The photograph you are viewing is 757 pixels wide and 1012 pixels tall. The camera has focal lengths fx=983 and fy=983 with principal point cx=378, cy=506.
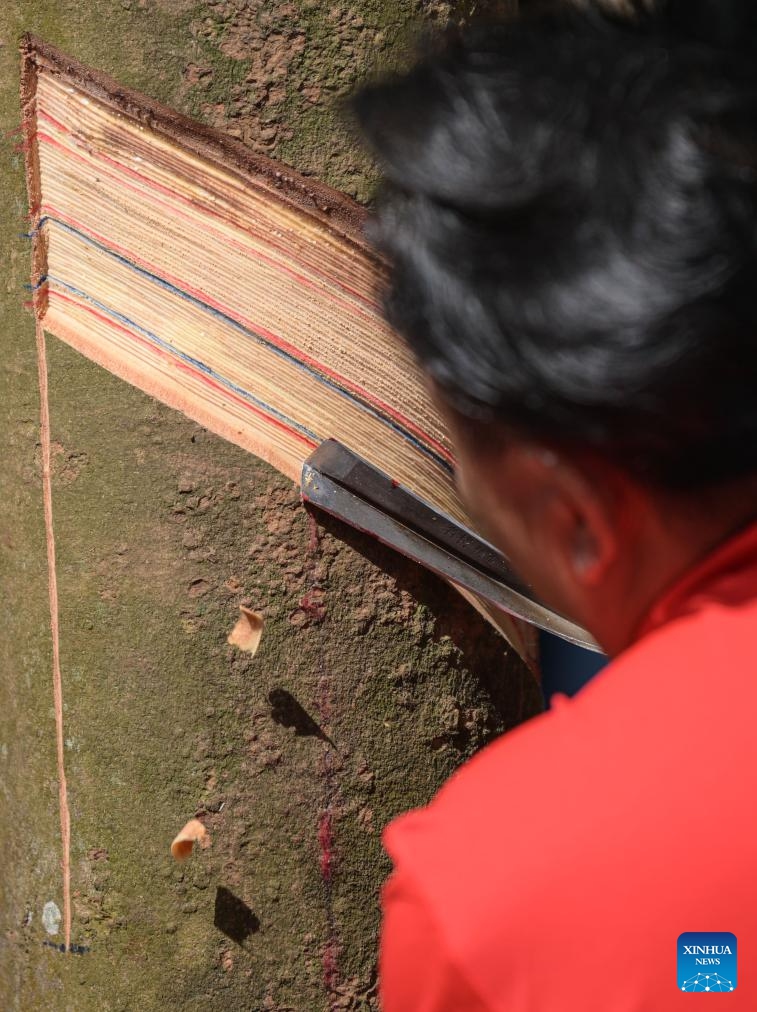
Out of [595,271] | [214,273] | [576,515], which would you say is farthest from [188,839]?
[595,271]

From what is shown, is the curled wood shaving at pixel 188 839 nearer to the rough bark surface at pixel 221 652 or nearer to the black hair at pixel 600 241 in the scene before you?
the rough bark surface at pixel 221 652

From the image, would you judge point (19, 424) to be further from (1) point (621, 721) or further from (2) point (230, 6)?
(1) point (621, 721)

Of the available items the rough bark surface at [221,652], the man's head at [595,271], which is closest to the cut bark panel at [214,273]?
the rough bark surface at [221,652]

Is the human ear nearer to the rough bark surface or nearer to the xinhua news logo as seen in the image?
the xinhua news logo

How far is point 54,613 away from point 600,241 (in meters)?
1.21

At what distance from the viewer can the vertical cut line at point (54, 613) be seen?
1.56 metres

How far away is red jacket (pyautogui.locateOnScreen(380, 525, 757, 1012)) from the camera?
1.87 ft

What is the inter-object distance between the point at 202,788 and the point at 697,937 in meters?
1.05

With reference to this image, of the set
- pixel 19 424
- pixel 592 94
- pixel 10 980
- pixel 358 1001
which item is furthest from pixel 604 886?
pixel 10 980

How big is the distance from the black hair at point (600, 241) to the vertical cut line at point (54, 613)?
1.01 metres

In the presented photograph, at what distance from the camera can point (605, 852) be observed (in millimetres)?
572

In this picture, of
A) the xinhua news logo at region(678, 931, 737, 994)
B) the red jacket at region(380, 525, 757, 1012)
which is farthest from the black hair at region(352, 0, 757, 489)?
the xinhua news logo at region(678, 931, 737, 994)

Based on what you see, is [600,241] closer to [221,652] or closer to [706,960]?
[706,960]

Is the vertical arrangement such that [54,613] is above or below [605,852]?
below
